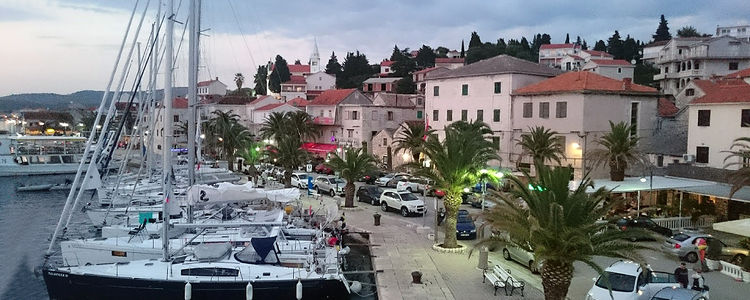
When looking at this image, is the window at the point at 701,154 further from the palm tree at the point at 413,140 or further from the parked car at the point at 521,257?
the palm tree at the point at 413,140

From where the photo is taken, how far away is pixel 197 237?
973 inches

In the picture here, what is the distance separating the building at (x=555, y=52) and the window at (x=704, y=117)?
93685mm

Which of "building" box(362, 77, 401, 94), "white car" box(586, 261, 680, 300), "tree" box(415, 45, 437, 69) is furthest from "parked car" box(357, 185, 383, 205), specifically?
"tree" box(415, 45, 437, 69)

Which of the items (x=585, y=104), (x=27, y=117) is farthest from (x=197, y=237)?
(x=27, y=117)

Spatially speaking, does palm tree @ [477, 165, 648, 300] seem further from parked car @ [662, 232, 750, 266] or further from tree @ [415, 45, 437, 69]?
tree @ [415, 45, 437, 69]

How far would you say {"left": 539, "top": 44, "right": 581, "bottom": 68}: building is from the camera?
13025 cm

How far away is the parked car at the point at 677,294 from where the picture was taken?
16906 mm

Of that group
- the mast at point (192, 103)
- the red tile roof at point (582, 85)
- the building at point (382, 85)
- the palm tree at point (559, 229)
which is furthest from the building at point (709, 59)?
the palm tree at point (559, 229)

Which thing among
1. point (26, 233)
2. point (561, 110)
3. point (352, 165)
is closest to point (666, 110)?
point (561, 110)

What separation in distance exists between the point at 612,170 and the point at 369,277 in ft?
65.4

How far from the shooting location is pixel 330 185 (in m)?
44.8

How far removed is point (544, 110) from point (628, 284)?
31.2 m

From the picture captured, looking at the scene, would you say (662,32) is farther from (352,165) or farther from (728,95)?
(352,165)

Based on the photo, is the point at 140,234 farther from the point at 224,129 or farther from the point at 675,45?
the point at 675,45
